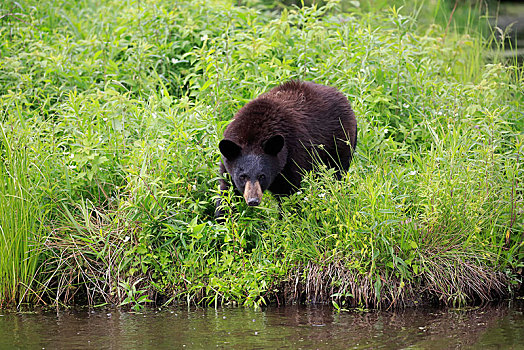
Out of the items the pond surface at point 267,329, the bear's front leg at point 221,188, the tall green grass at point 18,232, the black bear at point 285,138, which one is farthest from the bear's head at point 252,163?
the tall green grass at point 18,232

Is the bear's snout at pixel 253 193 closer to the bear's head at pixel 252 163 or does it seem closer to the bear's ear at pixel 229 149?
the bear's head at pixel 252 163

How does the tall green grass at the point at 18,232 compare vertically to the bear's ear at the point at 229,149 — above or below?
below

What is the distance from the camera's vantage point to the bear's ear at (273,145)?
18.6 feet

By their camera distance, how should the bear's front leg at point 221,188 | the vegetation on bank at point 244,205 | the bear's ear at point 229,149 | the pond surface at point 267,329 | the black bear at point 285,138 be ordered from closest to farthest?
the pond surface at point 267,329, the vegetation on bank at point 244,205, the bear's ear at point 229,149, the black bear at point 285,138, the bear's front leg at point 221,188

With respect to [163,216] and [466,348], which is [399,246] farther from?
[163,216]

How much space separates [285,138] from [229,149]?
0.59 m

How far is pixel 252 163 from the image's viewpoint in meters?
5.71

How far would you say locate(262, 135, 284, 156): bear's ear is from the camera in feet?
18.6

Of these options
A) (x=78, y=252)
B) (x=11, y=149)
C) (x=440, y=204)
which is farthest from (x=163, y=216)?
(x=440, y=204)

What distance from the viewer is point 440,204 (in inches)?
219

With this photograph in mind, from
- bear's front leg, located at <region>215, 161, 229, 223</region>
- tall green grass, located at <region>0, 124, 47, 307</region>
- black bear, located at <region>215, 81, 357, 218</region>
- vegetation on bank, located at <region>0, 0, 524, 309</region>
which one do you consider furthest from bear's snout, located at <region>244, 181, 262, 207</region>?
tall green grass, located at <region>0, 124, 47, 307</region>

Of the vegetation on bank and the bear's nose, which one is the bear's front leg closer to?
the vegetation on bank

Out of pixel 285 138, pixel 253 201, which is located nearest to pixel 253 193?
pixel 253 201

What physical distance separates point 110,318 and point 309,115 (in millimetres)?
2610
